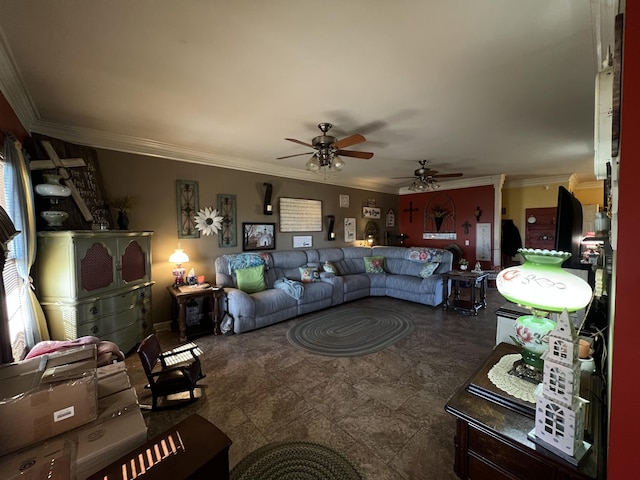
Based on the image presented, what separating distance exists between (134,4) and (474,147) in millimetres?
4052

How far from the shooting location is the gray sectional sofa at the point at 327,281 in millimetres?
3662

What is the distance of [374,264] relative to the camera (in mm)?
5602

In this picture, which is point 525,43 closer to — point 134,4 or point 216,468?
point 134,4

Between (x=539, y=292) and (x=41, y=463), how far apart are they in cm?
209

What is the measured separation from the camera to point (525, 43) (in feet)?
5.40

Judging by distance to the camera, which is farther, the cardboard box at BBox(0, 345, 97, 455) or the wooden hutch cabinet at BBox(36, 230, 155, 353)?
the wooden hutch cabinet at BBox(36, 230, 155, 353)

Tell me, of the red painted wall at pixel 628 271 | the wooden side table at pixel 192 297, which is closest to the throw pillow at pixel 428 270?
the wooden side table at pixel 192 297

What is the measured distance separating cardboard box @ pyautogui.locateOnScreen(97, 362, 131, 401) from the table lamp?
2106 millimetres

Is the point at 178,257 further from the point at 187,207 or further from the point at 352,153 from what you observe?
the point at 352,153

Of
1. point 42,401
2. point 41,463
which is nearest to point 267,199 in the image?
point 42,401

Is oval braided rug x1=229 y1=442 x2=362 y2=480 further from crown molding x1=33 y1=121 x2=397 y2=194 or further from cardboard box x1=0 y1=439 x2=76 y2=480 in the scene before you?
crown molding x1=33 y1=121 x2=397 y2=194

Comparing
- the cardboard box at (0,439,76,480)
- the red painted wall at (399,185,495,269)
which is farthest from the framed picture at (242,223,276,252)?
the red painted wall at (399,185,495,269)

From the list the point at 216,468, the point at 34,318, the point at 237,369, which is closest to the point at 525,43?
the point at 216,468

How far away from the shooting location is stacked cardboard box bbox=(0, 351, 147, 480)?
3.15 ft
